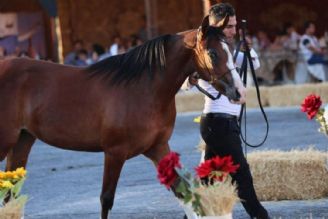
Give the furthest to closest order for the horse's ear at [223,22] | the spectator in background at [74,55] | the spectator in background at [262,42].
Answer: the spectator in background at [262,42] → the spectator in background at [74,55] → the horse's ear at [223,22]

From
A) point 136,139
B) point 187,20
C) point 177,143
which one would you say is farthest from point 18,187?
point 187,20

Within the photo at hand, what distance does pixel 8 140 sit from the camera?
8.84 meters

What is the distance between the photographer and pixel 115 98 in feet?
27.3

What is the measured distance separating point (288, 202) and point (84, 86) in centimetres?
247

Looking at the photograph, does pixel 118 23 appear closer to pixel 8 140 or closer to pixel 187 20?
pixel 187 20

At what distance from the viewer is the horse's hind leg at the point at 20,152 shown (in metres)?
9.07

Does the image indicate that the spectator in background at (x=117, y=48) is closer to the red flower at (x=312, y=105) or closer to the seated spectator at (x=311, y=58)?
the seated spectator at (x=311, y=58)

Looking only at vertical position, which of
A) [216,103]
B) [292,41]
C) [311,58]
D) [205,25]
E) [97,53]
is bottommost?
[97,53]

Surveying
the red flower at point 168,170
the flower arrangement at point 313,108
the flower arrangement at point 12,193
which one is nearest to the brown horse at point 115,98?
the flower arrangement at point 12,193

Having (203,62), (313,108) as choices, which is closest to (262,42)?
(313,108)

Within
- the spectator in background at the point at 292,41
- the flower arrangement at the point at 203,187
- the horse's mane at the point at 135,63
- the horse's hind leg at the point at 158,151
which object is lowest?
the spectator in background at the point at 292,41

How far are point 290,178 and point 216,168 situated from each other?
326 cm

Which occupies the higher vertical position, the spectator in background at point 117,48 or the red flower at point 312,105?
the red flower at point 312,105

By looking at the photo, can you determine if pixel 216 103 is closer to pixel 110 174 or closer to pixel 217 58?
pixel 217 58
